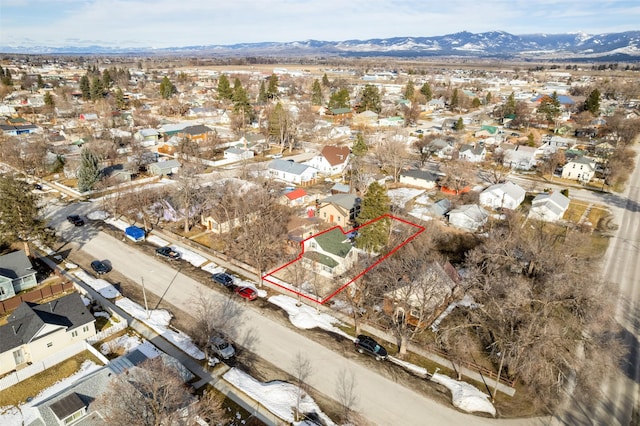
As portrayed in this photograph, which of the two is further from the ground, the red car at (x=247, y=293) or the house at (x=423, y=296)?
the house at (x=423, y=296)

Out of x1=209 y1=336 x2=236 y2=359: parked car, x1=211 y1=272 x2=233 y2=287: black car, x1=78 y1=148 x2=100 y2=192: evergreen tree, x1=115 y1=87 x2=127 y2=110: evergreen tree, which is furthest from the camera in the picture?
x1=115 y1=87 x2=127 y2=110: evergreen tree

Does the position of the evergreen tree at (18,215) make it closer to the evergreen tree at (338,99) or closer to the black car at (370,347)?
the black car at (370,347)

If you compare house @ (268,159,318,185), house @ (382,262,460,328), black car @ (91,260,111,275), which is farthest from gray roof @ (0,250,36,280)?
house @ (268,159,318,185)

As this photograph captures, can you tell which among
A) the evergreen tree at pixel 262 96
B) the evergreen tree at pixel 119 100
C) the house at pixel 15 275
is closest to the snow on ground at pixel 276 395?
the house at pixel 15 275

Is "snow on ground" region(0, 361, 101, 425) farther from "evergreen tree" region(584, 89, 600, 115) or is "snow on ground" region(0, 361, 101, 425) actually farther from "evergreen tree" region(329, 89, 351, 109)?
"evergreen tree" region(584, 89, 600, 115)

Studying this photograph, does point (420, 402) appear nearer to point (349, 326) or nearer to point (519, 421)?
point (519, 421)

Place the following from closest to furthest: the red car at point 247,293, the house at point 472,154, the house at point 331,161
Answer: the red car at point 247,293
the house at point 331,161
the house at point 472,154
